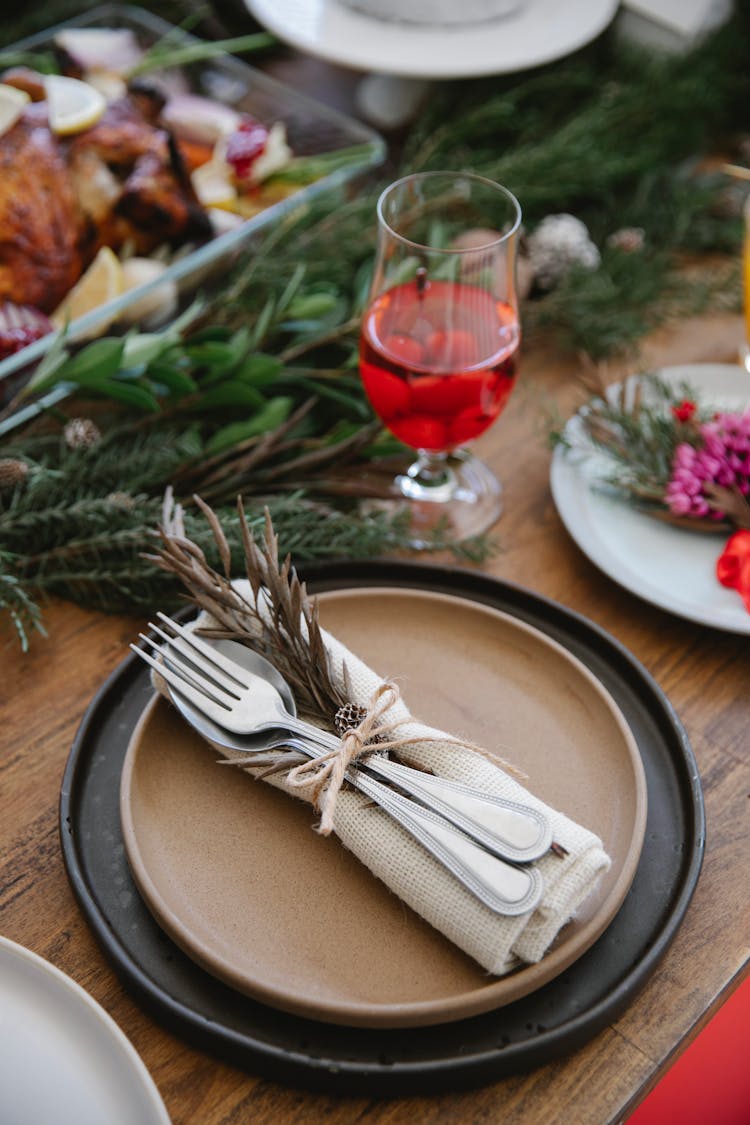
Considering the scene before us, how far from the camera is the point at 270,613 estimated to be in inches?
28.3

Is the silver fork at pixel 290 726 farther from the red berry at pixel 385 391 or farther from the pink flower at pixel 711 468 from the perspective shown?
the pink flower at pixel 711 468

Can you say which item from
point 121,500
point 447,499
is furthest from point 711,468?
point 121,500

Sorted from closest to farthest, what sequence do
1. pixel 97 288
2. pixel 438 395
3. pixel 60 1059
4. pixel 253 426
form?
pixel 60 1059
pixel 438 395
pixel 253 426
pixel 97 288

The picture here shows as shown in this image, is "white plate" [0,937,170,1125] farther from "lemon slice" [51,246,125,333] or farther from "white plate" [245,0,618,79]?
"white plate" [245,0,618,79]

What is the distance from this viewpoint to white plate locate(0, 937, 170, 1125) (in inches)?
20.3

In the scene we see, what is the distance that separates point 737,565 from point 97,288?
2.30 feet

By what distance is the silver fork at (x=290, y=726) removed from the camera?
579 millimetres

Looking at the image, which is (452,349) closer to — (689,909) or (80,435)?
(80,435)

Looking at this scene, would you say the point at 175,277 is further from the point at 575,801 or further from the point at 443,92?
the point at 575,801

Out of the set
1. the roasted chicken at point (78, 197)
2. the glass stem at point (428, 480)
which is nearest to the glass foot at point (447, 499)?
the glass stem at point (428, 480)

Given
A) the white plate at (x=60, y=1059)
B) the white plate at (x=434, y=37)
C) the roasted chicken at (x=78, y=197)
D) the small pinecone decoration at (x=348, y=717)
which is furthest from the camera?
the white plate at (x=434, y=37)

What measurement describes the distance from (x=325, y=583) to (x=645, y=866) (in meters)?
0.33

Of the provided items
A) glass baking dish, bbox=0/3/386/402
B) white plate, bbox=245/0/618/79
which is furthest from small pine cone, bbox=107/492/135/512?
white plate, bbox=245/0/618/79

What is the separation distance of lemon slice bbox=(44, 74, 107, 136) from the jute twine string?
0.84 meters
